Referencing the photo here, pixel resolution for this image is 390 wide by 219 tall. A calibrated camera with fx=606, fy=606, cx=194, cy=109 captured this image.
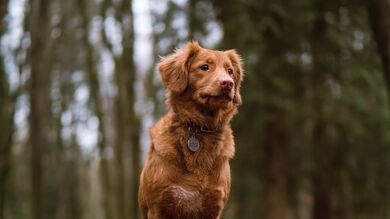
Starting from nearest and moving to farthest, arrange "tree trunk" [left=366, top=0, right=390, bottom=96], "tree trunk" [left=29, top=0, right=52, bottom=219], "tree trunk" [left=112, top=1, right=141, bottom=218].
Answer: "tree trunk" [left=366, top=0, right=390, bottom=96], "tree trunk" [left=29, top=0, right=52, bottom=219], "tree trunk" [left=112, top=1, right=141, bottom=218]

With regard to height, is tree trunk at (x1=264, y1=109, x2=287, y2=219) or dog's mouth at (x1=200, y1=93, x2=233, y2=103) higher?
dog's mouth at (x1=200, y1=93, x2=233, y2=103)

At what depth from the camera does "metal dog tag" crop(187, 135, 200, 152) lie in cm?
496

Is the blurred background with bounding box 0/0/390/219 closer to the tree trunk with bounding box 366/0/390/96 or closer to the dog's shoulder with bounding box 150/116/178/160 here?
the tree trunk with bounding box 366/0/390/96

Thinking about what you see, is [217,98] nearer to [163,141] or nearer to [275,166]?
[163,141]

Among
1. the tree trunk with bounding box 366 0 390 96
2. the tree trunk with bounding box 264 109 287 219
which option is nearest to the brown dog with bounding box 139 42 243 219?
the tree trunk with bounding box 366 0 390 96

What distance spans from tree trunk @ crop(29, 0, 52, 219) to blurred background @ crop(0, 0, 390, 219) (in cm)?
3

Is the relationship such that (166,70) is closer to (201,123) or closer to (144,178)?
(201,123)

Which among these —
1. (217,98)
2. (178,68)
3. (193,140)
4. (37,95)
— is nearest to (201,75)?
(178,68)

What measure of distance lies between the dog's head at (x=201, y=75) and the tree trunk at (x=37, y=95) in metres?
7.62

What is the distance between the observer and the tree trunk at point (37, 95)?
12227 millimetres

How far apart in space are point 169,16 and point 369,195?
9.20 meters

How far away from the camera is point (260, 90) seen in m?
14.7

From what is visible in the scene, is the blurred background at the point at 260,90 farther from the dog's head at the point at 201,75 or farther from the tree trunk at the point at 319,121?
the dog's head at the point at 201,75

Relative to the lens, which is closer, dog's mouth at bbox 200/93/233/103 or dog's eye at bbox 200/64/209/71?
dog's mouth at bbox 200/93/233/103
